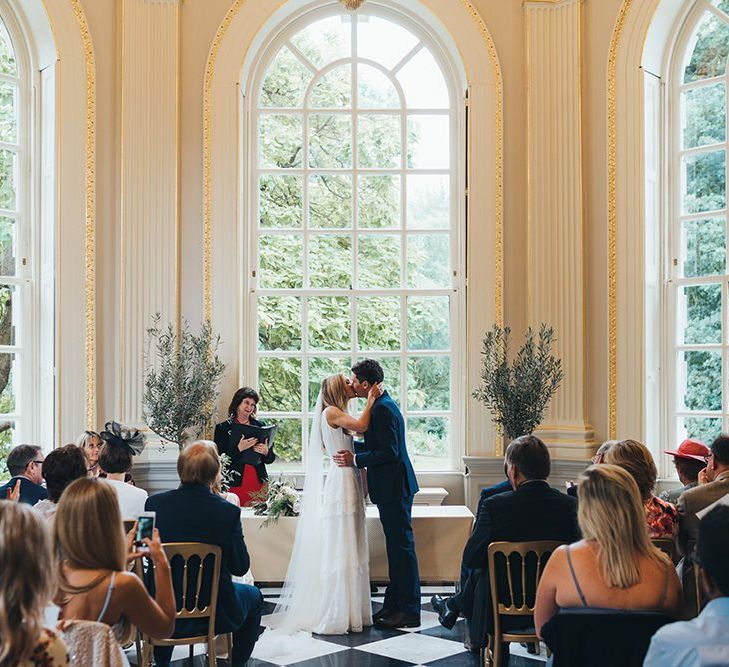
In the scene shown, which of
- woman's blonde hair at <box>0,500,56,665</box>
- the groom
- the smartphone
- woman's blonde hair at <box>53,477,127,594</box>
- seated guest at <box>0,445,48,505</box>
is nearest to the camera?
woman's blonde hair at <box>0,500,56,665</box>

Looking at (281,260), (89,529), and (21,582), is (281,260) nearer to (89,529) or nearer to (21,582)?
(89,529)

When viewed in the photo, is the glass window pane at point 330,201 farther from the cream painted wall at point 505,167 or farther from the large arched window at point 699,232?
the large arched window at point 699,232

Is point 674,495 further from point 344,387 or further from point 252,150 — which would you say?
point 252,150

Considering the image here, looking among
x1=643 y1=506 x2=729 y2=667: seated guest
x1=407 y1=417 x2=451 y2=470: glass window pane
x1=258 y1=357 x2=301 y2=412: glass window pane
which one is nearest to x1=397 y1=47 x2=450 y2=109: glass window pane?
x1=258 y1=357 x2=301 y2=412: glass window pane

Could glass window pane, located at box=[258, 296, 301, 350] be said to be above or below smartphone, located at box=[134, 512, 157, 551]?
above

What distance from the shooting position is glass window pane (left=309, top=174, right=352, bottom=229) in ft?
27.0

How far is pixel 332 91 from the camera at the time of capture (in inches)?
326

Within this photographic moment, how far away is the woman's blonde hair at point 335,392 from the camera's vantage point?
6.27m

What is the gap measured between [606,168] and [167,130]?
3438 mm

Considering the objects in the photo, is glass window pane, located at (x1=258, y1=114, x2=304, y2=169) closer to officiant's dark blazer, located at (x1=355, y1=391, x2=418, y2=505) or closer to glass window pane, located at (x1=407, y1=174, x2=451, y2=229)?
glass window pane, located at (x1=407, y1=174, x2=451, y2=229)

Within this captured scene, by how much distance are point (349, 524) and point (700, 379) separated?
3079 millimetres

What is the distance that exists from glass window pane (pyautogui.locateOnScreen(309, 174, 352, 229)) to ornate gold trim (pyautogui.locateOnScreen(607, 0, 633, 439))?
7.00 ft

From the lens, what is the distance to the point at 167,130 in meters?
7.70

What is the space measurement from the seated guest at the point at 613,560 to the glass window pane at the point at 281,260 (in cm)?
511
